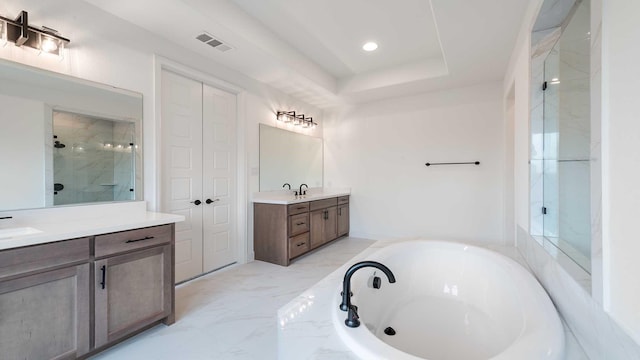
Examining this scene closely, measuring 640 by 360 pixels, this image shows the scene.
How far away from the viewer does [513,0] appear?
1.89 metres

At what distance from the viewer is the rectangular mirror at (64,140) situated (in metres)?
1.63

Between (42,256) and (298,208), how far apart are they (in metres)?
2.33

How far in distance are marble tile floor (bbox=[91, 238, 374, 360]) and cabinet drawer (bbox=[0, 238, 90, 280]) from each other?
2.17 ft

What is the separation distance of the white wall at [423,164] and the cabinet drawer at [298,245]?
1362 millimetres

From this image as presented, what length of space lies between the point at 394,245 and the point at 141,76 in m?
2.62

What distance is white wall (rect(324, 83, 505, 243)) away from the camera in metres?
3.70

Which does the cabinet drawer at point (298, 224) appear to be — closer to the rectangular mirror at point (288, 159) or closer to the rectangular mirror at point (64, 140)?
the rectangular mirror at point (288, 159)

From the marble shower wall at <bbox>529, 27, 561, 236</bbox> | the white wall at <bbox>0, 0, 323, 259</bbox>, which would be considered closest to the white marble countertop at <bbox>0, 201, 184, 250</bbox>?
the white wall at <bbox>0, 0, 323, 259</bbox>

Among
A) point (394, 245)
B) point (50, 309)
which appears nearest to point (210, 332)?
point (50, 309)

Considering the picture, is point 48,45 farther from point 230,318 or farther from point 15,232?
point 230,318

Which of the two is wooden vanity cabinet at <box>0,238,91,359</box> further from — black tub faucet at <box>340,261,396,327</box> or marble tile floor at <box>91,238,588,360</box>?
black tub faucet at <box>340,261,396,327</box>

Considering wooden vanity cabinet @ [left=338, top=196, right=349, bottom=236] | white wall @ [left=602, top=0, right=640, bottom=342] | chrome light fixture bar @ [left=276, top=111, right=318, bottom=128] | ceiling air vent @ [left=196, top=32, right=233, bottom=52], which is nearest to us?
white wall @ [left=602, top=0, right=640, bottom=342]

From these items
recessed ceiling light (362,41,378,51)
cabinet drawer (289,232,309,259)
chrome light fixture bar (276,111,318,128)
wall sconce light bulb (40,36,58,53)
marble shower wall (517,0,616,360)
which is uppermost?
recessed ceiling light (362,41,378,51)

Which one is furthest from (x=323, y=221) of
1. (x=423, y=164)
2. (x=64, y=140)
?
(x=64, y=140)
